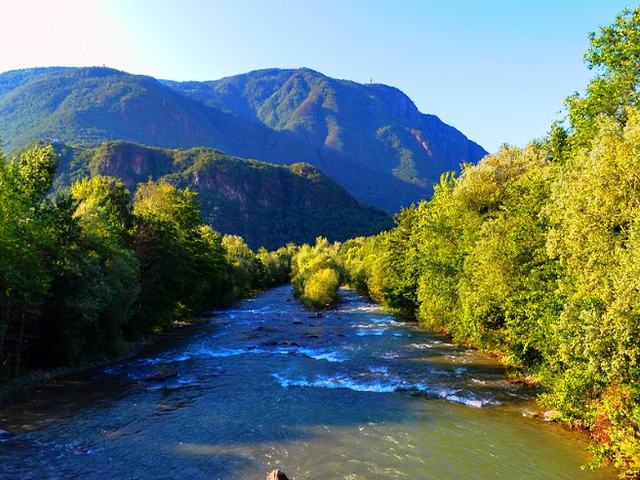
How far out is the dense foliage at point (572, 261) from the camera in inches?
724

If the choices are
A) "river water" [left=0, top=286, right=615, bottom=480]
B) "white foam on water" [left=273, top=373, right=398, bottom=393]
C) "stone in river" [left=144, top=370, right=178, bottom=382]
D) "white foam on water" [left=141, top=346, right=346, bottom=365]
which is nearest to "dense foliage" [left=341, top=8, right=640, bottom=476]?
"river water" [left=0, top=286, right=615, bottom=480]

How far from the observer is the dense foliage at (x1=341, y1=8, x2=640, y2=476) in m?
18.4

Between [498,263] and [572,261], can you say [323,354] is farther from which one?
[572,261]

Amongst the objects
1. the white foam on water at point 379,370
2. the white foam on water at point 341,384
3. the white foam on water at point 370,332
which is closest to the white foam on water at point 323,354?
the white foam on water at point 379,370

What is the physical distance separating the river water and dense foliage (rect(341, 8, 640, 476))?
9.11 ft

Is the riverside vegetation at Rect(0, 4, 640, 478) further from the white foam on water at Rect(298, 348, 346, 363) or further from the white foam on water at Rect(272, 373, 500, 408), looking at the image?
the white foam on water at Rect(298, 348, 346, 363)

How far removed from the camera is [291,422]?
26.1 m

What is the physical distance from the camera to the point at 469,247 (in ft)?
137

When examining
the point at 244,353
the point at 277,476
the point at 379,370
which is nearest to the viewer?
the point at 277,476

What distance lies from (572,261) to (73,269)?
32614 mm

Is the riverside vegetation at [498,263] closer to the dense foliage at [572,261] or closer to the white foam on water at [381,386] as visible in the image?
the dense foliage at [572,261]

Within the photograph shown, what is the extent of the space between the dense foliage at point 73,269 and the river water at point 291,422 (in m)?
3.66

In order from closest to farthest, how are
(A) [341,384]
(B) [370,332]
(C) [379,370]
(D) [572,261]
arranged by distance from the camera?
(D) [572,261] < (A) [341,384] < (C) [379,370] < (B) [370,332]

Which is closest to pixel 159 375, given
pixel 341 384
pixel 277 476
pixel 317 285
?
pixel 341 384
